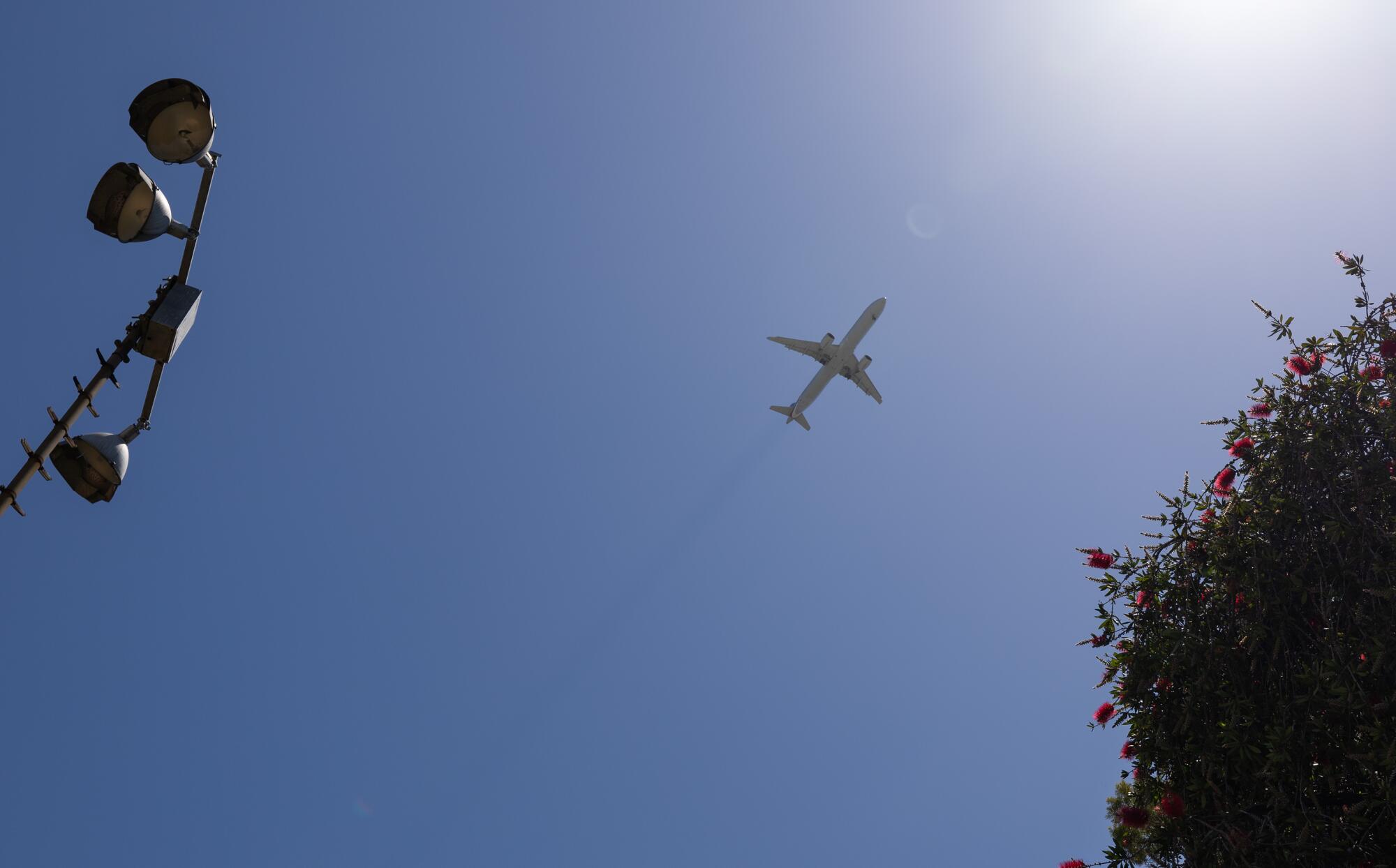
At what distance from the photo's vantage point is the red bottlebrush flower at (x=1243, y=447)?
18266 mm

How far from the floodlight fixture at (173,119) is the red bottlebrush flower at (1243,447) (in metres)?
19.8

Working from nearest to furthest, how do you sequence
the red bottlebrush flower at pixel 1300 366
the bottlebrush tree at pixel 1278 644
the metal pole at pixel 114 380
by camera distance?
the metal pole at pixel 114 380
the bottlebrush tree at pixel 1278 644
the red bottlebrush flower at pixel 1300 366

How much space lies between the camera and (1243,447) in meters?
18.4

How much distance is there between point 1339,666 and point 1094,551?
5052 mm

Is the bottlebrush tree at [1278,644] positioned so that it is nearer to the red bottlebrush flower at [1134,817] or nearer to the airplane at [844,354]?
the red bottlebrush flower at [1134,817]

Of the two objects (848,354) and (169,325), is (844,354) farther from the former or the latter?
(169,325)

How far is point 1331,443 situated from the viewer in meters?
16.8

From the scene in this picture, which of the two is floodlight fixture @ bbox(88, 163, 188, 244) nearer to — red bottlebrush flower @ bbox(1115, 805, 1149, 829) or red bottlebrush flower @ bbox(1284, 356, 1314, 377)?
red bottlebrush flower @ bbox(1115, 805, 1149, 829)

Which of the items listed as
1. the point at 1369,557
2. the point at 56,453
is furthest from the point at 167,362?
the point at 1369,557


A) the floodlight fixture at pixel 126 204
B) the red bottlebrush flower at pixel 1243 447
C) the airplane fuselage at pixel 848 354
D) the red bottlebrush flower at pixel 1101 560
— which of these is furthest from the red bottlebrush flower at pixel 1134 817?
the airplane fuselage at pixel 848 354

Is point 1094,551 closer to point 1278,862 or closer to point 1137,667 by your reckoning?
point 1137,667

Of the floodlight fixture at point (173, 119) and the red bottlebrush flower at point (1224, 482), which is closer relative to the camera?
the floodlight fixture at point (173, 119)

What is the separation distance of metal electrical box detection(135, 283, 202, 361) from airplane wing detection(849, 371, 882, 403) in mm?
66172

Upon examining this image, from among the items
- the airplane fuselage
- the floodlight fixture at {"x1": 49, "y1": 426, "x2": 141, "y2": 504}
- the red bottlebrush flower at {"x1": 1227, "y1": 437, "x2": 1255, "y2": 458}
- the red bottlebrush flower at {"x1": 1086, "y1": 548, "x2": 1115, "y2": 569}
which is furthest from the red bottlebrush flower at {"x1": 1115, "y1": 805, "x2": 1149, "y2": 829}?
the airplane fuselage
